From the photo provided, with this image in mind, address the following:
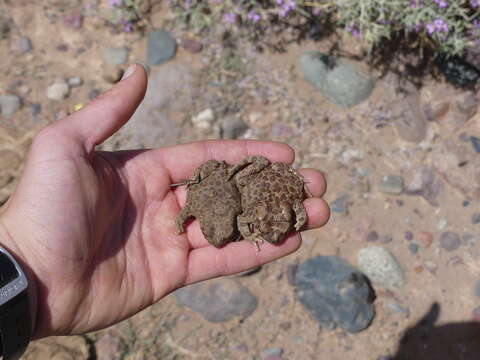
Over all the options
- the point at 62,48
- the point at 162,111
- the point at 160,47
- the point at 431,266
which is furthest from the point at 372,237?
the point at 62,48

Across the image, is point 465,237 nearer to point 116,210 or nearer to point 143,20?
point 116,210

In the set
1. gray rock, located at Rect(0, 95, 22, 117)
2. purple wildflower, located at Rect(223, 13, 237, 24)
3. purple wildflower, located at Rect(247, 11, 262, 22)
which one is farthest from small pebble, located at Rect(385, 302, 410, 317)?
gray rock, located at Rect(0, 95, 22, 117)

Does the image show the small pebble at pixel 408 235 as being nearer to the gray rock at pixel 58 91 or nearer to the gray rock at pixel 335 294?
the gray rock at pixel 335 294

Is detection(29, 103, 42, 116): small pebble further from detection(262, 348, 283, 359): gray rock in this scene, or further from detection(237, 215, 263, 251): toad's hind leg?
detection(262, 348, 283, 359): gray rock

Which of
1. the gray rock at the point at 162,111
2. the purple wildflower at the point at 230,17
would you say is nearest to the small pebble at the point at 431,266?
the gray rock at the point at 162,111

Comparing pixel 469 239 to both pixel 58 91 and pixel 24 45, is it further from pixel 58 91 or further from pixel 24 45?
pixel 24 45

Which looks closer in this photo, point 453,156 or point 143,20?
point 453,156

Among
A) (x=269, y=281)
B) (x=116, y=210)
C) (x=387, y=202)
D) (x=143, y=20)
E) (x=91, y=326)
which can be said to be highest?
(x=143, y=20)

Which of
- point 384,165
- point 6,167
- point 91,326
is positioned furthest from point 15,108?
point 384,165
